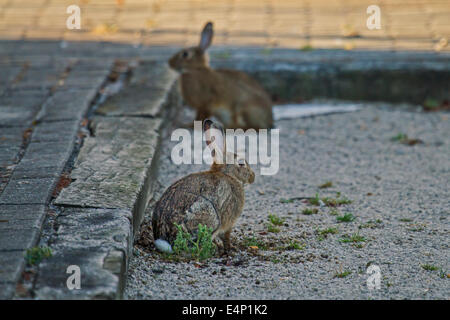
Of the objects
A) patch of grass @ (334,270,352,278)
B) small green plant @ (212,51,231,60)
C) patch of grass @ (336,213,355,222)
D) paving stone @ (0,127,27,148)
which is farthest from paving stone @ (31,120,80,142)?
small green plant @ (212,51,231,60)

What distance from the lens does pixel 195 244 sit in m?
3.97

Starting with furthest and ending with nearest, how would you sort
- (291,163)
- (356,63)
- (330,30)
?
(330,30) → (356,63) → (291,163)

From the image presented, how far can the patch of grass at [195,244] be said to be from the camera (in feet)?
13.0

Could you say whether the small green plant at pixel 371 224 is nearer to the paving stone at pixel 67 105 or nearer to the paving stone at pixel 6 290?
the paving stone at pixel 6 290

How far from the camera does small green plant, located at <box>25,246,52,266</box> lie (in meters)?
3.40

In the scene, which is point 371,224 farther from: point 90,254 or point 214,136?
point 90,254

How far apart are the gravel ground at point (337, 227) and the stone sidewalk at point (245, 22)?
1632 millimetres

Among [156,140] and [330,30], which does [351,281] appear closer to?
[156,140]

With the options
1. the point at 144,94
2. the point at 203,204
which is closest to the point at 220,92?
the point at 144,94

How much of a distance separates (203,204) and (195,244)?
0.24 metres

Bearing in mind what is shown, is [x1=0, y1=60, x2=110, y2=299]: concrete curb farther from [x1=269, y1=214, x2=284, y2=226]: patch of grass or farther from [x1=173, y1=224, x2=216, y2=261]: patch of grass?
[x1=269, y1=214, x2=284, y2=226]: patch of grass
